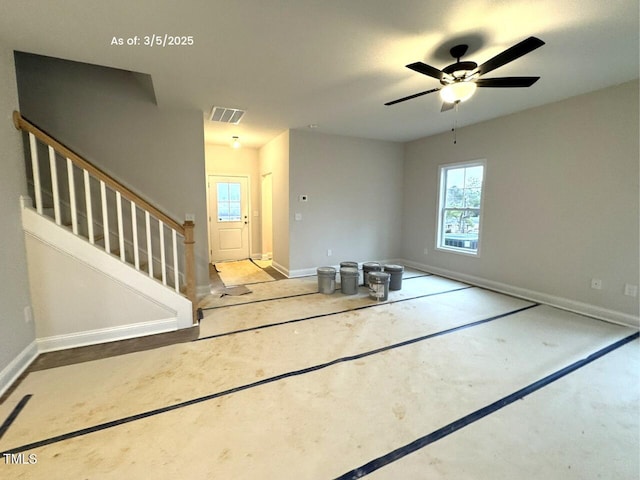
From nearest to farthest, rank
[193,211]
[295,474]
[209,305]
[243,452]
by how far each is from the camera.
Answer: [295,474]
[243,452]
[209,305]
[193,211]

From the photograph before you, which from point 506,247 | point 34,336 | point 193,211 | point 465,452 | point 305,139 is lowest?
point 465,452

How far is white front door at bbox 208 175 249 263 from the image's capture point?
633 cm

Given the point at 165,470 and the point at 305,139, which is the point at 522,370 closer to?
the point at 165,470

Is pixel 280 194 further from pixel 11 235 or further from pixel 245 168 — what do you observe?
pixel 11 235

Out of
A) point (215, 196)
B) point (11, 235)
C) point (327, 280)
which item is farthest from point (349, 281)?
point (215, 196)

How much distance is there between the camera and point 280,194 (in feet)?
17.9

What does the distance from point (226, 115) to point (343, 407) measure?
4.00m

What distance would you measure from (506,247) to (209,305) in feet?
14.5

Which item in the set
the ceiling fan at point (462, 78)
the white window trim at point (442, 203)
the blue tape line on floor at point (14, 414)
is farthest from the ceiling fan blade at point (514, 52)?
the blue tape line on floor at point (14, 414)

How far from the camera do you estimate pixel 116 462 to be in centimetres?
149

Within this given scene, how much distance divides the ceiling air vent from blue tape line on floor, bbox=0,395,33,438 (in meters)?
3.51

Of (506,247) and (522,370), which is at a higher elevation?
(506,247)

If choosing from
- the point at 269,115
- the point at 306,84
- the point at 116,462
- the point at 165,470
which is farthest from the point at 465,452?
the point at 269,115

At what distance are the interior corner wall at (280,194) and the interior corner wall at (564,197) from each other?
303 cm
